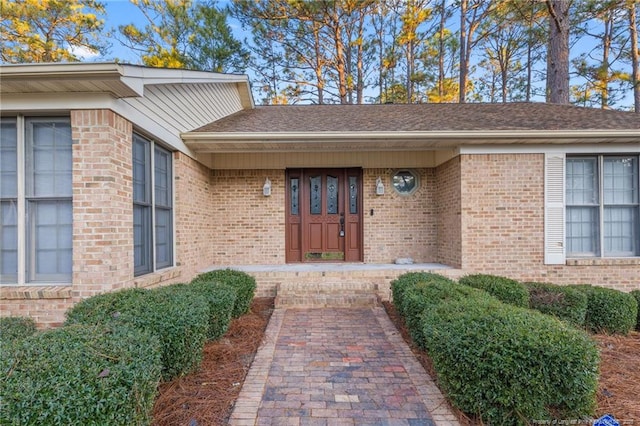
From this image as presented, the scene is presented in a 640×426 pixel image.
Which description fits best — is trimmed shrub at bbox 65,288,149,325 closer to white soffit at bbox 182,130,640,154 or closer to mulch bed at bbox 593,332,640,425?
white soffit at bbox 182,130,640,154

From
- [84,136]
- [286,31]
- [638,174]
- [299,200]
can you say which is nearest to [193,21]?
[286,31]

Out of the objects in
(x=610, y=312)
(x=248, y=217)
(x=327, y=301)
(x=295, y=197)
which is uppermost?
(x=295, y=197)

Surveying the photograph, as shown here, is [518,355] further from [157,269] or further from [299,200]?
[299,200]

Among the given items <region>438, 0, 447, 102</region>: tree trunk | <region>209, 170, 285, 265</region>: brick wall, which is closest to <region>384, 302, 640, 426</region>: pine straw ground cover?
<region>209, 170, 285, 265</region>: brick wall

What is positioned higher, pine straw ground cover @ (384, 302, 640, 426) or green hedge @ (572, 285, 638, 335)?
green hedge @ (572, 285, 638, 335)

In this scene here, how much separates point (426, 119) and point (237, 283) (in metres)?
4.99

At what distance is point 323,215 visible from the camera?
24.5 feet

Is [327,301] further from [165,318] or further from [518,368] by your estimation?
[518,368]

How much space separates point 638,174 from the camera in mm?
6012

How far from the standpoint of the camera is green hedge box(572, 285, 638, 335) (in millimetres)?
4457

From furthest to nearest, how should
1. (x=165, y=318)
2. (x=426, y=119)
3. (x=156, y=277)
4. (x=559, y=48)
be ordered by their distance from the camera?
1. (x=559, y=48)
2. (x=426, y=119)
3. (x=156, y=277)
4. (x=165, y=318)

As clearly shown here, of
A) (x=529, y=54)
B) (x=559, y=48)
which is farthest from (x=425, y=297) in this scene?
(x=529, y=54)

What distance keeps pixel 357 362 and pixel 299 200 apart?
178 inches

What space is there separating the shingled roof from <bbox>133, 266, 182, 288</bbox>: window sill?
2.43 metres
